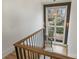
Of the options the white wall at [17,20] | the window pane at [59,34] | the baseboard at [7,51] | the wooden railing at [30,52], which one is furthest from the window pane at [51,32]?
the baseboard at [7,51]

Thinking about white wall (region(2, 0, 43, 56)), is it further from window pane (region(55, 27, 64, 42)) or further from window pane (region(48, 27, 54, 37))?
window pane (region(55, 27, 64, 42))

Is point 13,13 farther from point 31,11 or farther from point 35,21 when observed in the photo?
point 35,21

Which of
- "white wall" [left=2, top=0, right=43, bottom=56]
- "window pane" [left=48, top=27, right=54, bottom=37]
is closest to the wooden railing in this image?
"white wall" [left=2, top=0, right=43, bottom=56]

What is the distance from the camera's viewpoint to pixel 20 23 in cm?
428

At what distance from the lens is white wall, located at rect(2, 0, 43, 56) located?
3.65 metres

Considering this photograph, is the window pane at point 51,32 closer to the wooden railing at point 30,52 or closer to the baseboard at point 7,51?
the wooden railing at point 30,52

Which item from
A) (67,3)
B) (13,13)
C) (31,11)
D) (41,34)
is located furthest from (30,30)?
(67,3)

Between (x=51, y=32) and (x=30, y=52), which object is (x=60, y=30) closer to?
(x=51, y=32)

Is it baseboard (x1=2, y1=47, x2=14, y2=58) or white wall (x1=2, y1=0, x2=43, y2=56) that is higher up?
white wall (x1=2, y1=0, x2=43, y2=56)

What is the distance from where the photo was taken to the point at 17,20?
13.5 feet

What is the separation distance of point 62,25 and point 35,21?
1.41 m

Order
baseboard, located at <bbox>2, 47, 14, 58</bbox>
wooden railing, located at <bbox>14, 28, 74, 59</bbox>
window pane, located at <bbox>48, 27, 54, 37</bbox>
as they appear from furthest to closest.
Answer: window pane, located at <bbox>48, 27, 54, 37</bbox> → baseboard, located at <bbox>2, 47, 14, 58</bbox> → wooden railing, located at <bbox>14, 28, 74, 59</bbox>

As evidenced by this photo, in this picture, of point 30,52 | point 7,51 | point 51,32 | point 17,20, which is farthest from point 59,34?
point 30,52

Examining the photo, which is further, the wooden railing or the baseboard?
the baseboard
